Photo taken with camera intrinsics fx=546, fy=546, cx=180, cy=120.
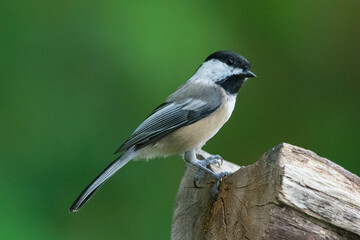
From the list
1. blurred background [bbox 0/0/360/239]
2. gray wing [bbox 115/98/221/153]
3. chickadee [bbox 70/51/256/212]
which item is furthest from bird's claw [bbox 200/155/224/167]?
blurred background [bbox 0/0/360/239]

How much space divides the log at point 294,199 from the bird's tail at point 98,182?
566 millimetres

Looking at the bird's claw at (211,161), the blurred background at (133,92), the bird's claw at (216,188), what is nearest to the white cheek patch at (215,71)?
the blurred background at (133,92)

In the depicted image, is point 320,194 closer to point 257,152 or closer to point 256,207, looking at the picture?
point 256,207

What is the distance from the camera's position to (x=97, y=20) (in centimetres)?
257

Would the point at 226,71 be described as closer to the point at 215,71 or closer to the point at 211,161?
the point at 215,71

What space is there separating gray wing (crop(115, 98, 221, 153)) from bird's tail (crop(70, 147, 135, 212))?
0.06m

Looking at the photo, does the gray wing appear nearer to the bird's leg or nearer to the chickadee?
the chickadee

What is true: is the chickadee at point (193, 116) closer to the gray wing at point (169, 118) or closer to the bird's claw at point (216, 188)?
the gray wing at point (169, 118)

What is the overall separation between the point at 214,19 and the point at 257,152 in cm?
70

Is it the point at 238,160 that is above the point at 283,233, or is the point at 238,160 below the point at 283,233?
below

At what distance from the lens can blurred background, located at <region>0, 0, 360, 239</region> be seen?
7.91 feet

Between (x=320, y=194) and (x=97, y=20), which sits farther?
(x=97, y=20)

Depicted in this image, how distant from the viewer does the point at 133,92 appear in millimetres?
2553

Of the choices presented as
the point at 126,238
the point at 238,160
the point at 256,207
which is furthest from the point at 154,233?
the point at 256,207
